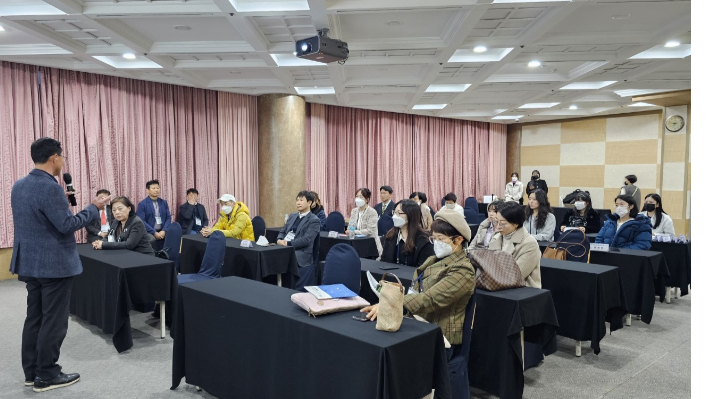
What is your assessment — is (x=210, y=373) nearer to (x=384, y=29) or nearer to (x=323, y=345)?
(x=323, y=345)

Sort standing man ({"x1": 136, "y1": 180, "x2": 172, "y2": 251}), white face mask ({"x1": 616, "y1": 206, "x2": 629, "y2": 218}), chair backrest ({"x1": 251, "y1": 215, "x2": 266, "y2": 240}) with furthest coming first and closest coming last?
1. standing man ({"x1": 136, "y1": 180, "x2": 172, "y2": 251})
2. chair backrest ({"x1": 251, "y1": 215, "x2": 266, "y2": 240})
3. white face mask ({"x1": 616, "y1": 206, "x2": 629, "y2": 218})

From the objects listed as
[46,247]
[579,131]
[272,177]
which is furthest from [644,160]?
[46,247]

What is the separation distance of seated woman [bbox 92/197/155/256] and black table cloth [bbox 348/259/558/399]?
3.51 m

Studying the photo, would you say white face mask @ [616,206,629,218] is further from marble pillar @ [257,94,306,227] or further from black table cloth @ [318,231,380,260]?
marble pillar @ [257,94,306,227]

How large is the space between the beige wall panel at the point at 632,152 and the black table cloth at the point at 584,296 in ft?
32.1

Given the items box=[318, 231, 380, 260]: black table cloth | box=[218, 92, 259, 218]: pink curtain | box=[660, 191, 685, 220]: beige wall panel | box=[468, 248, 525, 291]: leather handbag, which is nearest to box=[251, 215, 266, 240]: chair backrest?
box=[318, 231, 380, 260]: black table cloth

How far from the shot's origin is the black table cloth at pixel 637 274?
4762mm

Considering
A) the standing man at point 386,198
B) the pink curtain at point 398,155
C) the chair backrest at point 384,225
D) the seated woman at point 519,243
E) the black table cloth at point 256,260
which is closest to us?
the seated woman at point 519,243

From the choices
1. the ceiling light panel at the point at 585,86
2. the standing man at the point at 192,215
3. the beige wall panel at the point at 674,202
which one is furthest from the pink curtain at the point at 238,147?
the beige wall panel at the point at 674,202

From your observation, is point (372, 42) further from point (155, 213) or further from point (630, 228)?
point (155, 213)

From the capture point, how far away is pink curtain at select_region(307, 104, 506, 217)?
11172 mm

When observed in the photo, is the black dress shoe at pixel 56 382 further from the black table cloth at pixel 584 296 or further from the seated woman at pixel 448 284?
the black table cloth at pixel 584 296

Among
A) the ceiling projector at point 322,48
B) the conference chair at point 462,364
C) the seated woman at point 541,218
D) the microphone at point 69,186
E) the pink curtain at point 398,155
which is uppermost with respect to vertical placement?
the ceiling projector at point 322,48
